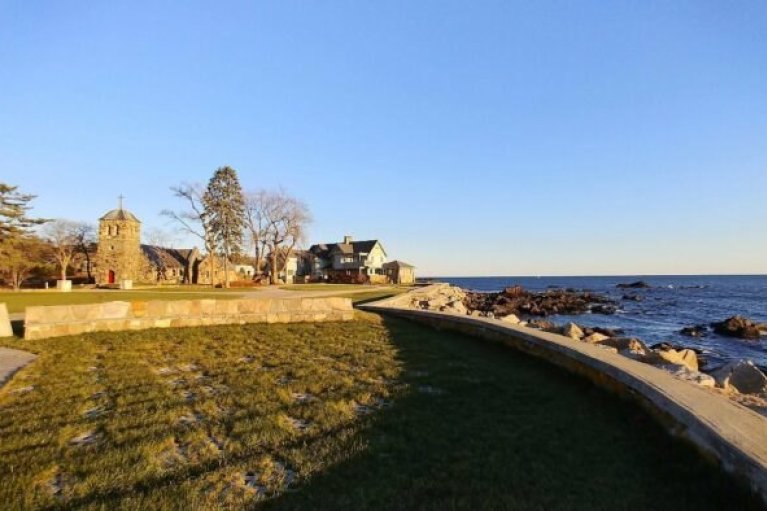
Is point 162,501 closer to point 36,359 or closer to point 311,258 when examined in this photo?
point 36,359

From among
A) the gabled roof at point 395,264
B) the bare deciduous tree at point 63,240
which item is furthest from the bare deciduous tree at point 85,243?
the gabled roof at point 395,264

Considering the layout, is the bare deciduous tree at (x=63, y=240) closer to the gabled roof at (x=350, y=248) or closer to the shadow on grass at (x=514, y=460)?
the gabled roof at (x=350, y=248)

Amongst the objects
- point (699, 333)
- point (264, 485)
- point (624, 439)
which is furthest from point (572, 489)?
point (699, 333)

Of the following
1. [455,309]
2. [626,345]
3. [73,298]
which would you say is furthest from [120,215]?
[626,345]

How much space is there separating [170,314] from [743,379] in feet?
45.8

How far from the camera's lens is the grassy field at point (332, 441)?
3598mm

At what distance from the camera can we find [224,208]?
47.7 metres

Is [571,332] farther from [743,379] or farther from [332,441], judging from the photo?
[332,441]

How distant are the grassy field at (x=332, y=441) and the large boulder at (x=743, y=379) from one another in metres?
4.64

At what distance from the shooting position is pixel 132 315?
499 inches

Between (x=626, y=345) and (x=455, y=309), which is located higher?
(x=455, y=309)

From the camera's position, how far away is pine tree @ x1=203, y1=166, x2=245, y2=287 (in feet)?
156

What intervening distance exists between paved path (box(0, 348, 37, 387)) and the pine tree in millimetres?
38900

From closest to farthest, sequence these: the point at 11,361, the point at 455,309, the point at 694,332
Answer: the point at 11,361 < the point at 455,309 < the point at 694,332
